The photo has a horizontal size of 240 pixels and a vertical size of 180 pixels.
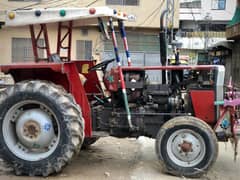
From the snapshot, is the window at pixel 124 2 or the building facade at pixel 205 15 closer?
the window at pixel 124 2

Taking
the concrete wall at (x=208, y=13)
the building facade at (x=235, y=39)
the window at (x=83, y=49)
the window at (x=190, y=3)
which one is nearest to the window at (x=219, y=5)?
the concrete wall at (x=208, y=13)

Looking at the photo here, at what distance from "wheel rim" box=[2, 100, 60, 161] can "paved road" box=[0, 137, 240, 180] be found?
15.1 inches

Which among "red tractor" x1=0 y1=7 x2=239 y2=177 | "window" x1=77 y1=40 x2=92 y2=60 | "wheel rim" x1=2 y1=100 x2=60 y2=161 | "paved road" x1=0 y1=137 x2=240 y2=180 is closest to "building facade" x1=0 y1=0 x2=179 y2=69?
"window" x1=77 y1=40 x2=92 y2=60

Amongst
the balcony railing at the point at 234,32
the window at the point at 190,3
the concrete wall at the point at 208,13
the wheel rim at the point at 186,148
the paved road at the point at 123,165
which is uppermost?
the window at the point at 190,3

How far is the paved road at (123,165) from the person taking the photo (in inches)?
265

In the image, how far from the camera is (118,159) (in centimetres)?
799

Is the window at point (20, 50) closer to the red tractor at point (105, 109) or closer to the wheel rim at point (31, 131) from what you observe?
the red tractor at point (105, 109)

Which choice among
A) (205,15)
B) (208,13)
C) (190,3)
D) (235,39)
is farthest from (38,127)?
(190,3)

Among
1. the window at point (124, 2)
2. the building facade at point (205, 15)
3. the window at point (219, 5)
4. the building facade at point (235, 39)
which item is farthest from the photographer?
the window at point (219, 5)

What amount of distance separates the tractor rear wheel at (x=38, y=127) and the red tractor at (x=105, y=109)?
14 mm

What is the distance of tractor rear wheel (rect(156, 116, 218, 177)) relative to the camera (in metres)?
6.61

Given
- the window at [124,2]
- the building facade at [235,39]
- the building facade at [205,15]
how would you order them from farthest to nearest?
the building facade at [205,15] < the window at [124,2] < the building facade at [235,39]

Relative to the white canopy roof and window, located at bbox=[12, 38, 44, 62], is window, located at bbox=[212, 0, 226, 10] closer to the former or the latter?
window, located at bbox=[12, 38, 44, 62]

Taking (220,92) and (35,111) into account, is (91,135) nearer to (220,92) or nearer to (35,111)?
(35,111)
